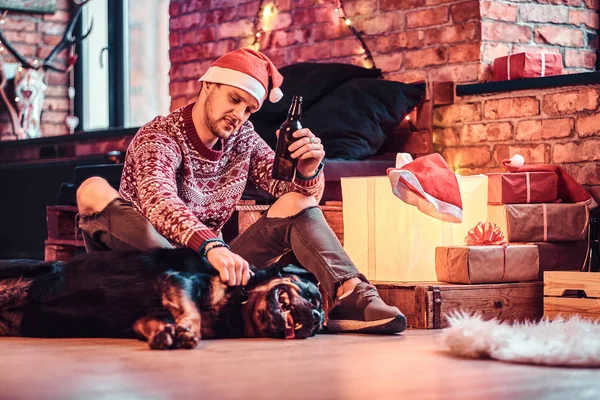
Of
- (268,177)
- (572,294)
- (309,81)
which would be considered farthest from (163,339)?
(309,81)

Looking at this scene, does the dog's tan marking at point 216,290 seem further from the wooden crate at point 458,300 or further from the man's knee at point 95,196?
the wooden crate at point 458,300

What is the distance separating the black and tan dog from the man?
15 centimetres

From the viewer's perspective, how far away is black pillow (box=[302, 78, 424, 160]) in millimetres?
4273

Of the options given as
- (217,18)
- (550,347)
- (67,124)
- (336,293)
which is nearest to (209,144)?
(336,293)

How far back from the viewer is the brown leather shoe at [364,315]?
123 inches

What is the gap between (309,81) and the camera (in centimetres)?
462

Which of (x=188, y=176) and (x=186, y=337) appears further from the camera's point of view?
(x=188, y=176)

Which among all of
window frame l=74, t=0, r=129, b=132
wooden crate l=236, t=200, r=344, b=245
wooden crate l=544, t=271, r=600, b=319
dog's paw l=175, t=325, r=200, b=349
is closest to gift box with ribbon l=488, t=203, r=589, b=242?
wooden crate l=544, t=271, r=600, b=319

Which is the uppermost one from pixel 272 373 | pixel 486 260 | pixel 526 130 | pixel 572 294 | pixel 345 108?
pixel 345 108

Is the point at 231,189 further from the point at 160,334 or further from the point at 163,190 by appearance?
the point at 160,334

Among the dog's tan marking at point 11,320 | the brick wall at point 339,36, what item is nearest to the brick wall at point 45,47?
the brick wall at point 339,36

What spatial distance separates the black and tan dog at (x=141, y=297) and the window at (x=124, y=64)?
3.80 metres

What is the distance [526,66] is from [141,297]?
2.05 metres

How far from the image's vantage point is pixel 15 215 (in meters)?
6.68
